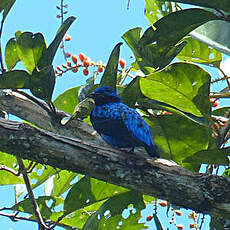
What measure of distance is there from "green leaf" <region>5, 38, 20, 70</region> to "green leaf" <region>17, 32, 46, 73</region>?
1.13 ft

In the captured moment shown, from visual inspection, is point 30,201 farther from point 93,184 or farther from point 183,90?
point 183,90

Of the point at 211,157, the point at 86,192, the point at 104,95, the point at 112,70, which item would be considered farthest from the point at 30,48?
the point at 211,157

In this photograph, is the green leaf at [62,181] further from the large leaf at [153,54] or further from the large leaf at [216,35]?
the large leaf at [216,35]

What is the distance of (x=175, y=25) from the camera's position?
11.5 ft

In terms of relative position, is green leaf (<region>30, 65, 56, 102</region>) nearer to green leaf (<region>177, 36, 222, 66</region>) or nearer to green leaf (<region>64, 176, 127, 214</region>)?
green leaf (<region>64, 176, 127, 214</region>)

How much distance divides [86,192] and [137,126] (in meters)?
0.59

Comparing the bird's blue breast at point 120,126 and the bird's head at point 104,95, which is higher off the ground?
the bird's head at point 104,95

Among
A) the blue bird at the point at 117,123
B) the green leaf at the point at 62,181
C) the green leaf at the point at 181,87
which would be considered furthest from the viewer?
the green leaf at the point at 62,181

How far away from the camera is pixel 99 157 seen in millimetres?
3209

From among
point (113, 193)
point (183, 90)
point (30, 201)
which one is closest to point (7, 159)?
point (30, 201)

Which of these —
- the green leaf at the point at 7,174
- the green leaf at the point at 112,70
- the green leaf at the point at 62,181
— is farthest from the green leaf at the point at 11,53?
the green leaf at the point at 62,181

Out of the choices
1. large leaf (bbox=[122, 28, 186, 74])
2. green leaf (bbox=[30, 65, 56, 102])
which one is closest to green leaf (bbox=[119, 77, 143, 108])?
large leaf (bbox=[122, 28, 186, 74])

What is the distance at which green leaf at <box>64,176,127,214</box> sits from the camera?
3.82 m

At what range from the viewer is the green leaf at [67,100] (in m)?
4.10
